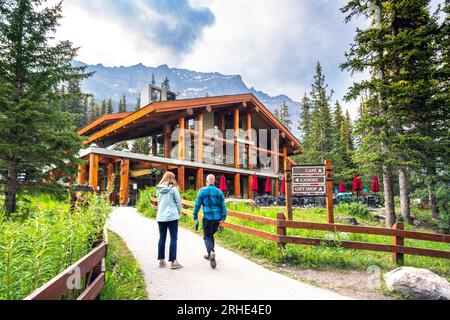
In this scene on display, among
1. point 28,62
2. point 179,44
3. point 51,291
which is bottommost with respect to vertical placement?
point 51,291

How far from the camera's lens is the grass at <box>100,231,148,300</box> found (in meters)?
3.46

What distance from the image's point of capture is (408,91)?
426 inches

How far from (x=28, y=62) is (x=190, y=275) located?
739cm

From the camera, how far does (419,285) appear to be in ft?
14.2

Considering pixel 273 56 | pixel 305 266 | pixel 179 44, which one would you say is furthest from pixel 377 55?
pixel 179 44

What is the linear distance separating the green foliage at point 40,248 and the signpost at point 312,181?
5.40 m

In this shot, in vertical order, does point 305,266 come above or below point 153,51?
below

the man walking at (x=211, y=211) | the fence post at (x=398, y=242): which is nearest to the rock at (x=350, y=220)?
the fence post at (x=398, y=242)

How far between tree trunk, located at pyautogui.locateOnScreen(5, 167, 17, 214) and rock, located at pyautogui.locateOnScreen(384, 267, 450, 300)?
8.77 m

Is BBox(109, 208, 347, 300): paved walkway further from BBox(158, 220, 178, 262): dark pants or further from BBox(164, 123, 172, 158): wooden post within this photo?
BBox(164, 123, 172, 158): wooden post

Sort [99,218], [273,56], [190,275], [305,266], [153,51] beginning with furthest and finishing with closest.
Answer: [153,51], [273,56], [305,266], [190,275], [99,218]

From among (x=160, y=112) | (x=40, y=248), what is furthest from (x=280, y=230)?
(x=160, y=112)
